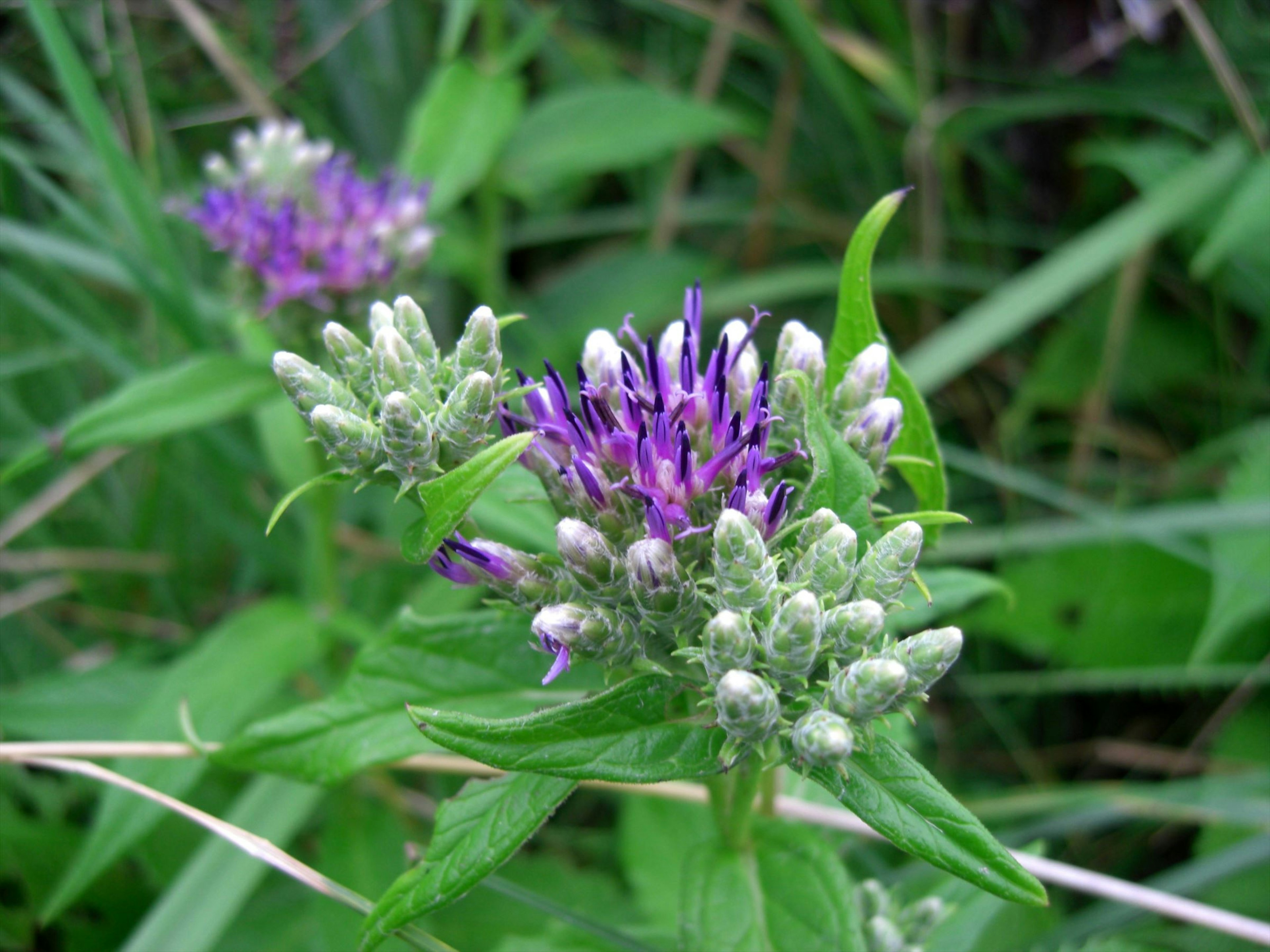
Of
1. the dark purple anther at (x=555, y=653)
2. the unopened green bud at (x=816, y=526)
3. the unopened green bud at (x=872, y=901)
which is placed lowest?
the unopened green bud at (x=872, y=901)

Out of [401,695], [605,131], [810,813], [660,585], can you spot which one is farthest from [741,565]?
[605,131]

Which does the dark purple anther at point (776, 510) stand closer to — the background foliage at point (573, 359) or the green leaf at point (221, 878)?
the background foliage at point (573, 359)

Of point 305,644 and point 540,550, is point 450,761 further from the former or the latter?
point 305,644

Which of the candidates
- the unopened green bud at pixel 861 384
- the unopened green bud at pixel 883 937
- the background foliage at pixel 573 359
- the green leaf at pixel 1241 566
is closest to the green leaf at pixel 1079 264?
the background foliage at pixel 573 359

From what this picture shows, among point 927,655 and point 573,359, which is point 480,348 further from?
point 573,359

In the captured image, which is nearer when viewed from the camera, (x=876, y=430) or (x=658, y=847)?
(x=876, y=430)

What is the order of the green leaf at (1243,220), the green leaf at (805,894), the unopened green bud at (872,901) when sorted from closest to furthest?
the green leaf at (805,894), the unopened green bud at (872,901), the green leaf at (1243,220)
